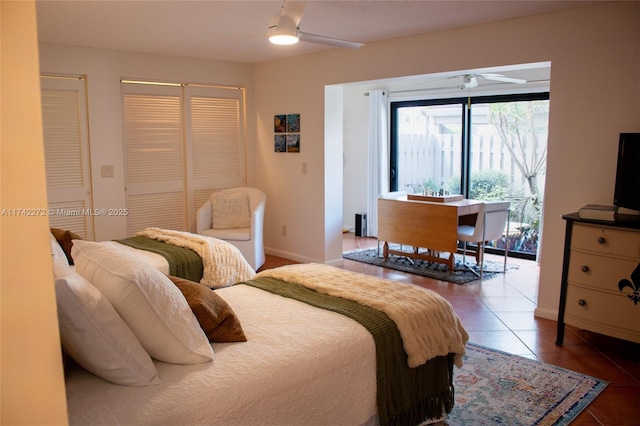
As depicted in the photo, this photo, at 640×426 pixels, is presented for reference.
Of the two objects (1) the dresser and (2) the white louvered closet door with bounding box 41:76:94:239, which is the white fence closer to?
(1) the dresser

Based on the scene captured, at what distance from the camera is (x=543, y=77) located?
5.86 metres

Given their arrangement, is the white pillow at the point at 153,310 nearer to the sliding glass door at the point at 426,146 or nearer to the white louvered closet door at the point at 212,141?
the white louvered closet door at the point at 212,141

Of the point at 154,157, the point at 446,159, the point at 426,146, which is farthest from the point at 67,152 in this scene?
the point at 446,159

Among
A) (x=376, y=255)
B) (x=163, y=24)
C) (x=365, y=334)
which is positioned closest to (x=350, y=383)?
(x=365, y=334)

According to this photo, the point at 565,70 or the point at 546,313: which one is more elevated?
the point at 565,70

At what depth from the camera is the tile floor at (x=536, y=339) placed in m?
2.83

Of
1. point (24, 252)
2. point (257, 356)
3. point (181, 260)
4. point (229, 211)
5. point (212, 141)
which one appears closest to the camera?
point (24, 252)

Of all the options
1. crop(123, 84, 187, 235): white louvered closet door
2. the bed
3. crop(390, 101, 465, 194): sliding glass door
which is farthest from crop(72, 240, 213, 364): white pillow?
crop(390, 101, 465, 194): sliding glass door

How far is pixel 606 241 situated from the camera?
3.33 m

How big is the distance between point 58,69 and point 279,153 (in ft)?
8.16

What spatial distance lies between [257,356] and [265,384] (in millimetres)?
144

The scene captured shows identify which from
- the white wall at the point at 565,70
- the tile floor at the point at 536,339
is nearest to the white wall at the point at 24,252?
the tile floor at the point at 536,339

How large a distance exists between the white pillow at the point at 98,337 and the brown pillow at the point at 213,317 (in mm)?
299

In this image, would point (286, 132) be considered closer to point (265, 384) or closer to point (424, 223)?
point (424, 223)
